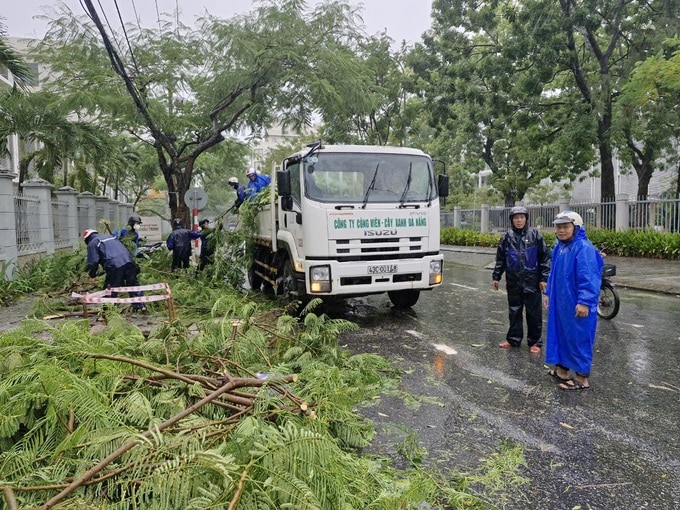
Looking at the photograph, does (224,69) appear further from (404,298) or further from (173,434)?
(173,434)

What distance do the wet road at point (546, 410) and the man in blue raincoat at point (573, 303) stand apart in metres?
0.23

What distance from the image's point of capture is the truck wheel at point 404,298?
8.12 meters

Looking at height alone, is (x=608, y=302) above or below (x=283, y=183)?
below

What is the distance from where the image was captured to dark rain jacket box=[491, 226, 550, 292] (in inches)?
220

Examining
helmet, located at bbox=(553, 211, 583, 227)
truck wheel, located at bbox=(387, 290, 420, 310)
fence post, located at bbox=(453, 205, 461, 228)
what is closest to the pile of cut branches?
helmet, located at bbox=(553, 211, 583, 227)

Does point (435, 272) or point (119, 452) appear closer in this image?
point (119, 452)

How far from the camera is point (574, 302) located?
4438 millimetres

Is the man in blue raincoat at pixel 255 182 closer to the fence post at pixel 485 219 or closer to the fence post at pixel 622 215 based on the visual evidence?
the fence post at pixel 622 215

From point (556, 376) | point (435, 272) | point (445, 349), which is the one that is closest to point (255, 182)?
point (435, 272)

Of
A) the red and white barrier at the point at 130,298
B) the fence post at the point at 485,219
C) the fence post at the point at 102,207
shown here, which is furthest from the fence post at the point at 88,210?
the fence post at the point at 485,219

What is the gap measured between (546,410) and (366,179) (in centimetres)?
415

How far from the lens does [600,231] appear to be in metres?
16.0

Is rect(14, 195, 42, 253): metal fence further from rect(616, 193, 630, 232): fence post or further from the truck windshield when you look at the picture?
rect(616, 193, 630, 232): fence post

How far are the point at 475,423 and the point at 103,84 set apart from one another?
12100mm
